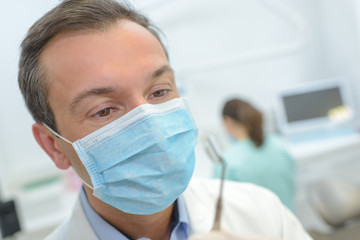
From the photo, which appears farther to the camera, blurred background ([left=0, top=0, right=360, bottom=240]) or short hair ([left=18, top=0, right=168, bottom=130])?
blurred background ([left=0, top=0, right=360, bottom=240])

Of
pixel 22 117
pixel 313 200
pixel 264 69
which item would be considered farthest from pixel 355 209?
pixel 22 117

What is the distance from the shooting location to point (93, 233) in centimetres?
79

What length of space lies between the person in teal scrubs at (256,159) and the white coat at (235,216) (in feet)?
2.75

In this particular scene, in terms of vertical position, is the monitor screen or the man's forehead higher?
the man's forehead

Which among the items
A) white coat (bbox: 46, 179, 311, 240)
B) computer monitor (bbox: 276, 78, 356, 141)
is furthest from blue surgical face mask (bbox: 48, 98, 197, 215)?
computer monitor (bbox: 276, 78, 356, 141)

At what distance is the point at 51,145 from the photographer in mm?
861

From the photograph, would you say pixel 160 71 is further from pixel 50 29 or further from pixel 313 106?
pixel 313 106

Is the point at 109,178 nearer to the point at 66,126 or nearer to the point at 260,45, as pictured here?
the point at 66,126

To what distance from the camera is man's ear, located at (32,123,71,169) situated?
84cm

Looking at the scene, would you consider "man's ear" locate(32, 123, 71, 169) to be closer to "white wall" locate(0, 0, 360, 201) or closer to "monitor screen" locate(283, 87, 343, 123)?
"white wall" locate(0, 0, 360, 201)

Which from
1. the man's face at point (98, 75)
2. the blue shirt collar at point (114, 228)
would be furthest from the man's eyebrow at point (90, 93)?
the blue shirt collar at point (114, 228)

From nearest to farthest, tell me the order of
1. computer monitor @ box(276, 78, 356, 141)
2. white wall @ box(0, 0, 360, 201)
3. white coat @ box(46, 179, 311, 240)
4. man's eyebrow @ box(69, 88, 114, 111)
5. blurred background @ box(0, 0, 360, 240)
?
man's eyebrow @ box(69, 88, 114, 111) < white coat @ box(46, 179, 311, 240) < blurred background @ box(0, 0, 360, 240) < white wall @ box(0, 0, 360, 201) < computer monitor @ box(276, 78, 356, 141)

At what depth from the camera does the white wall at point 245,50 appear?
9.04ft

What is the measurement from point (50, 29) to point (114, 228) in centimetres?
52
